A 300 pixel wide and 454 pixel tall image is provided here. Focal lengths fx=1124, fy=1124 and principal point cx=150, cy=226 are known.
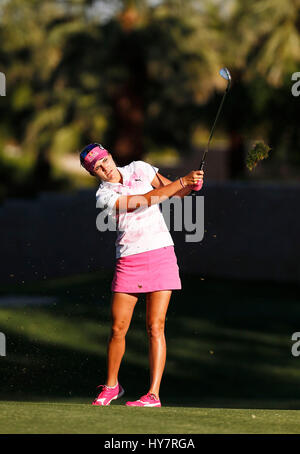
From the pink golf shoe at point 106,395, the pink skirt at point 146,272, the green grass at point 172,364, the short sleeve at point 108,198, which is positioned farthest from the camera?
the pink golf shoe at point 106,395

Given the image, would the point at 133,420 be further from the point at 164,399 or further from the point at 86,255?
the point at 86,255

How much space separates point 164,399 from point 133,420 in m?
3.57

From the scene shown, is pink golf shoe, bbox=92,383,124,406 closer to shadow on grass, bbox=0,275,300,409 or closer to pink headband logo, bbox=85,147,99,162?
pink headband logo, bbox=85,147,99,162

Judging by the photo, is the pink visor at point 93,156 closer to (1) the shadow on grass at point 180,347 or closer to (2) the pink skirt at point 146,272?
(2) the pink skirt at point 146,272

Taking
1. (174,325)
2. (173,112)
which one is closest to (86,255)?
(174,325)

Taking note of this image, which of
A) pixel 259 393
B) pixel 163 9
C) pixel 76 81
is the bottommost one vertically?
pixel 259 393

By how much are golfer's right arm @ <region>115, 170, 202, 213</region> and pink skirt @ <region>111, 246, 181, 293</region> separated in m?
0.35

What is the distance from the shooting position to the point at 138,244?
24.7ft

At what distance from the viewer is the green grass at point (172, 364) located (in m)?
6.55

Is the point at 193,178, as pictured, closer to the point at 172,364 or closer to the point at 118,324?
the point at 118,324

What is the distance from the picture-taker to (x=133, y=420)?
642 centimetres

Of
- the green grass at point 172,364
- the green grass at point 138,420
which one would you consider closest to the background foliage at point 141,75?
the green grass at point 172,364

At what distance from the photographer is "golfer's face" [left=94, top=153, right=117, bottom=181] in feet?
24.6

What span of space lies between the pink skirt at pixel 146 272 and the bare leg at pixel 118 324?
0.28 feet
